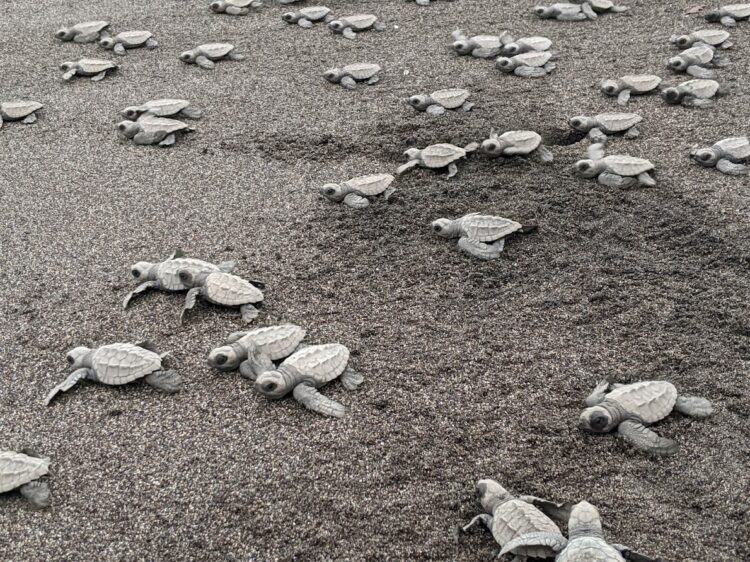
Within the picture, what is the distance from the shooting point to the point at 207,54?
6176mm

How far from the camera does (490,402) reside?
2812mm

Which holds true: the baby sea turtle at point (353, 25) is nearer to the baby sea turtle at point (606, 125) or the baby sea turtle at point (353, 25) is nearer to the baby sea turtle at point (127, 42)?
the baby sea turtle at point (127, 42)

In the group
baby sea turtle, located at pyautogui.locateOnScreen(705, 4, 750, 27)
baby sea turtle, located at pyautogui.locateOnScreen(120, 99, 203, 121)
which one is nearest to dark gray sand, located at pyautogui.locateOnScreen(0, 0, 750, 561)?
baby sea turtle, located at pyautogui.locateOnScreen(120, 99, 203, 121)

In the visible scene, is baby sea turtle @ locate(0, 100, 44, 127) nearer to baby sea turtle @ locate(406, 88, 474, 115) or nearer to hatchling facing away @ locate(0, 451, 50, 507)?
baby sea turtle @ locate(406, 88, 474, 115)

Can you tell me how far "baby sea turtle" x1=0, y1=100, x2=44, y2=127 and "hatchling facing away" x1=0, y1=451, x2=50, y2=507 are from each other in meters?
3.82

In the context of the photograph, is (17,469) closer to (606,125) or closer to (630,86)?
(606,125)

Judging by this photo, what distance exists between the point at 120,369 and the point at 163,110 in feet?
9.90

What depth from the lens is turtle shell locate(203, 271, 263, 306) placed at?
3.31m

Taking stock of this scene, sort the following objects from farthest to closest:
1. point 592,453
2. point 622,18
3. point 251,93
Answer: point 622,18 → point 251,93 → point 592,453

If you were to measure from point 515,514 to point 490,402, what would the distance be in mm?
675

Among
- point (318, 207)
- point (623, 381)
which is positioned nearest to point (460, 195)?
point (318, 207)

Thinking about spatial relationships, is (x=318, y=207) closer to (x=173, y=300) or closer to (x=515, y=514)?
(x=173, y=300)

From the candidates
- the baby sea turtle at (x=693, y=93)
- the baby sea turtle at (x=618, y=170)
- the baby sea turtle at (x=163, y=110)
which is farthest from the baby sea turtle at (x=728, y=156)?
the baby sea turtle at (x=163, y=110)

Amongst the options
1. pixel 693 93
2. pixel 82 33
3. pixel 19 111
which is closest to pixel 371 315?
pixel 693 93
